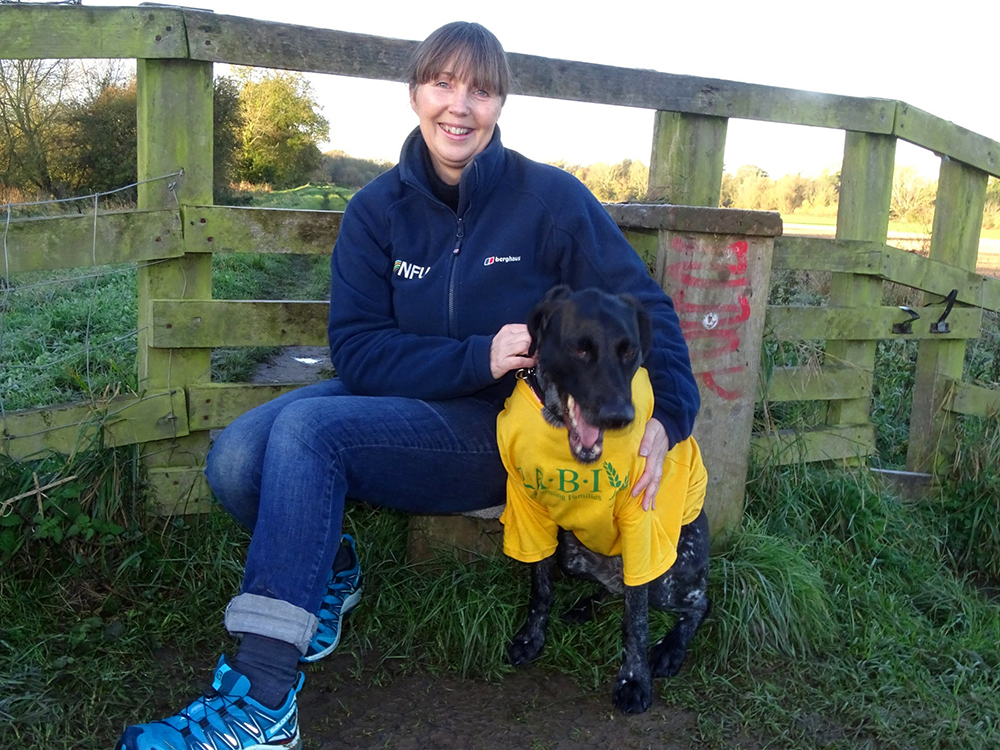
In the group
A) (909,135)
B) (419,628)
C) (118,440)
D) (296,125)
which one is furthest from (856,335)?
(296,125)

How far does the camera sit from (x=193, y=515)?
3.11 metres

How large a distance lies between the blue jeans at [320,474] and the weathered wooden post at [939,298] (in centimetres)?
272

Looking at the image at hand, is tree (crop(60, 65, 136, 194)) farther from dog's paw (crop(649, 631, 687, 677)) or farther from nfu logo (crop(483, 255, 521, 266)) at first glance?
dog's paw (crop(649, 631, 687, 677))

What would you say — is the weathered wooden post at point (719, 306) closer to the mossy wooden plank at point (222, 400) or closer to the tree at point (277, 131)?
the mossy wooden plank at point (222, 400)

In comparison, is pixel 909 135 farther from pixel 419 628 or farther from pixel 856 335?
pixel 419 628

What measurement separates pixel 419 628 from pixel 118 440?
123 centimetres

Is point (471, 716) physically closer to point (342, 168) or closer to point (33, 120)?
point (342, 168)

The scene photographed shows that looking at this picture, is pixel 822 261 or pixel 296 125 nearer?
pixel 822 261

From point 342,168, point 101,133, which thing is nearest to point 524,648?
point 342,168

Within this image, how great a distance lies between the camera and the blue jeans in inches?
81.0

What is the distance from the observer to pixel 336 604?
2668 millimetres

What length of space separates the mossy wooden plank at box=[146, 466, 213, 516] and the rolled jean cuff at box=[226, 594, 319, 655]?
1.13 meters

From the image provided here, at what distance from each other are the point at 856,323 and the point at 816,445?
0.60 m

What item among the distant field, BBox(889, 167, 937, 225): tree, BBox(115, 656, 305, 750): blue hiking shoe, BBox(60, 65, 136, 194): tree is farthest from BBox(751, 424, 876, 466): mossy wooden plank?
BBox(60, 65, 136, 194): tree
